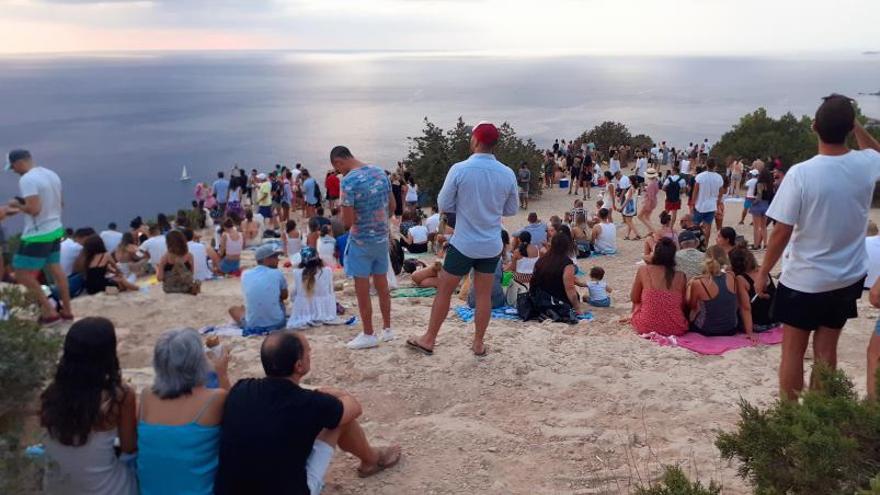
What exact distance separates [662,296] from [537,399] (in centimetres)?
218

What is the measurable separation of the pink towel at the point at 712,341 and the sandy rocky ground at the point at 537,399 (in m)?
0.15

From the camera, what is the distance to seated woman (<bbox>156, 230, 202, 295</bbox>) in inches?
349

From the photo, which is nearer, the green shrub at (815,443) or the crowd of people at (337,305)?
the green shrub at (815,443)

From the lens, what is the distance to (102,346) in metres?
3.10

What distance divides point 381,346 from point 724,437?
352 centimetres

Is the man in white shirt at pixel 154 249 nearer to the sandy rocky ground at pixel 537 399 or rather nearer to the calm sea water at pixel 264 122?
the sandy rocky ground at pixel 537 399

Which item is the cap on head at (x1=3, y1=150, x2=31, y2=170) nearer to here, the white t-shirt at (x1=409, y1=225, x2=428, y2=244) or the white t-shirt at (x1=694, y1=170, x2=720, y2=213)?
the white t-shirt at (x1=409, y1=225, x2=428, y2=244)

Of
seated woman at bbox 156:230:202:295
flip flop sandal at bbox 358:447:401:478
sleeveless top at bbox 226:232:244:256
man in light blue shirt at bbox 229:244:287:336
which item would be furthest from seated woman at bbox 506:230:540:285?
flip flop sandal at bbox 358:447:401:478

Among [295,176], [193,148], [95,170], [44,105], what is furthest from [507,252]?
[44,105]

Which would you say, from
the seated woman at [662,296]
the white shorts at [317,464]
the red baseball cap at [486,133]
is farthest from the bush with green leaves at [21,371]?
the seated woman at [662,296]

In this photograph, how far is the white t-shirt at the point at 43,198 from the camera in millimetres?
6410

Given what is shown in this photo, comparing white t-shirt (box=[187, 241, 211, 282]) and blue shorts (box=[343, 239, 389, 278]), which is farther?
white t-shirt (box=[187, 241, 211, 282])

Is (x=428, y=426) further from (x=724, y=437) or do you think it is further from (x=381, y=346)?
(x=724, y=437)

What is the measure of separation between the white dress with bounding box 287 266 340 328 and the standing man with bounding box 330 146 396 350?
1.22 m
